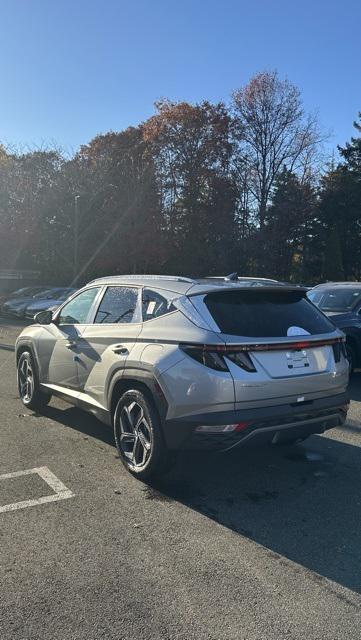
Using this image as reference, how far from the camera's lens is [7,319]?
2312 centimetres

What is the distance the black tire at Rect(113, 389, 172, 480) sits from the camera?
4.33 meters

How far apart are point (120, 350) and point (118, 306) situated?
0.60 meters

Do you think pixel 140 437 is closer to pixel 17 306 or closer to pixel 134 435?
pixel 134 435

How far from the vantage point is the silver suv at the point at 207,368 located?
401 cm

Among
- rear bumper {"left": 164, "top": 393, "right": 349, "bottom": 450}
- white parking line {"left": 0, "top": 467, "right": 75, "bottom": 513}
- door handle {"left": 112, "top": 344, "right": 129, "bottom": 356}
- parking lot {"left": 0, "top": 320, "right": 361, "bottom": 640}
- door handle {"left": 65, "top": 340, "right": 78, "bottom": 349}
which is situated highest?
door handle {"left": 112, "top": 344, "right": 129, "bottom": 356}

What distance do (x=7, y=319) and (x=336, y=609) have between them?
2188 centimetres

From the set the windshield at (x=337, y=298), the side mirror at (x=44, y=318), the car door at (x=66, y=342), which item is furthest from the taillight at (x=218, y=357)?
the windshield at (x=337, y=298)

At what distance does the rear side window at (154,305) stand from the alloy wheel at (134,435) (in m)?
0.76

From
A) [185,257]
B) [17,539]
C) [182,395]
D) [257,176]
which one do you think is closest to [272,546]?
[182,395]

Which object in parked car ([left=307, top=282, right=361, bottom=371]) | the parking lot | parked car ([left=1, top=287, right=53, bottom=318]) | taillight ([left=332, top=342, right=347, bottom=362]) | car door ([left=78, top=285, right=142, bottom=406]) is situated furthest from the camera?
parked car ([left=1, top=287, right=53, bottom=318])

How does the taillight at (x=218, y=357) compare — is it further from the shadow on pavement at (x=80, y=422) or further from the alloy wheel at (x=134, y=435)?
the shadow on pavement at (x=80, y=422)

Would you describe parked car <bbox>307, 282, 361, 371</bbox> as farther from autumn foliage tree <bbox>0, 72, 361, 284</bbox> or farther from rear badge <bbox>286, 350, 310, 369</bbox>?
autumn foliage tree <bbox>0, 72, 361, 284</bbox>

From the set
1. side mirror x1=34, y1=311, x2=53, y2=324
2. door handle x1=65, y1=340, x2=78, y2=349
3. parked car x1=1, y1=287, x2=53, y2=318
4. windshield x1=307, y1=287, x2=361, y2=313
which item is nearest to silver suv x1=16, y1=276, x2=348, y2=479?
door handle x1=65, y1=340, x2=78, y2=349

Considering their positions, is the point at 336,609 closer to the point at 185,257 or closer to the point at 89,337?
the point at 89,337
